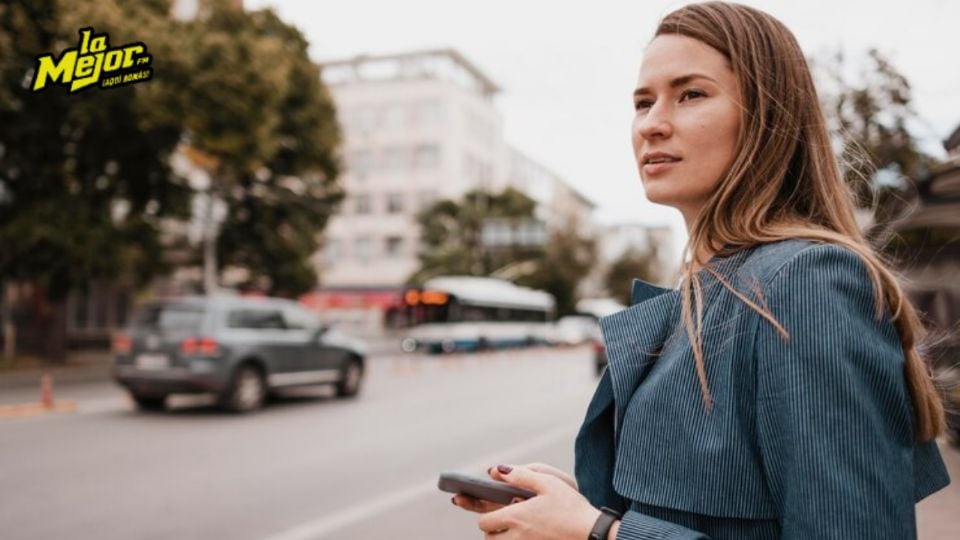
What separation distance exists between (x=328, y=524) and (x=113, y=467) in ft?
9.85

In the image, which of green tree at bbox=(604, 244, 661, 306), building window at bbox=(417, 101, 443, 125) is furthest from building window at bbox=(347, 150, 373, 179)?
green tree at bbox=(604, 244, 661, 306)

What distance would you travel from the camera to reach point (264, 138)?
17719mm

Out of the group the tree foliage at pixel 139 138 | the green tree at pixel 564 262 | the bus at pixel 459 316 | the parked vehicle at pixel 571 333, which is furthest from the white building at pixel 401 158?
the tree foliage at pixel 139 138

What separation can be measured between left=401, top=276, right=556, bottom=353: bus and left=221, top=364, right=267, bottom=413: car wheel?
1952 centimetres

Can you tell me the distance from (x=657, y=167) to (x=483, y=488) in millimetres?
603

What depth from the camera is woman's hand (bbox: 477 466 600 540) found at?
1.17 m

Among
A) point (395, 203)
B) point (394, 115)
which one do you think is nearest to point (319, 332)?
point (394, 115)

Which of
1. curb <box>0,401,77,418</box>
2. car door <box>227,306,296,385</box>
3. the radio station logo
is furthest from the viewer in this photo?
car door <box>227,306,296,385</box>

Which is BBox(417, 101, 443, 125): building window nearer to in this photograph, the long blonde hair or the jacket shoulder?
the long blonde hair

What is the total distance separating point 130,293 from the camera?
3059cm

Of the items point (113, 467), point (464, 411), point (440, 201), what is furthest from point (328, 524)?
point (440, 201)

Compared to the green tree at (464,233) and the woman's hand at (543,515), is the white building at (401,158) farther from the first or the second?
the woman's hand at (543,515)

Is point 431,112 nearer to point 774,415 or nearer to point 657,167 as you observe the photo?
point 657,167

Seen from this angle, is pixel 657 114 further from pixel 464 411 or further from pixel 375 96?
pixel 375 96
